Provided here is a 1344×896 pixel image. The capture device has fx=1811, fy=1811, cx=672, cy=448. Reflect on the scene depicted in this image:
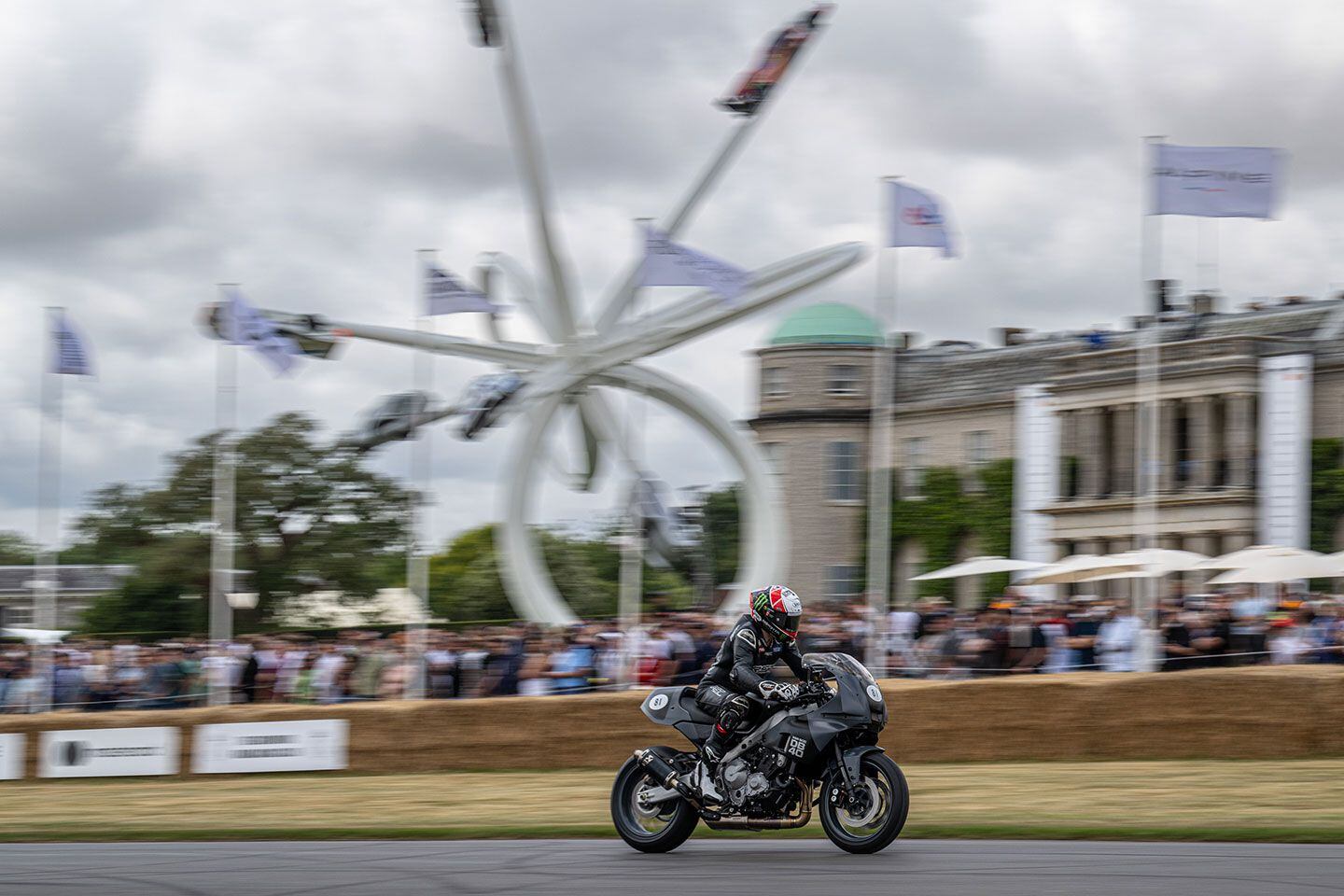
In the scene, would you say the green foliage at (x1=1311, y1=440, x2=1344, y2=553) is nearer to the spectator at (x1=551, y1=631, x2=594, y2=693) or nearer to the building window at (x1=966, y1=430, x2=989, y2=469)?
the building window at (x1=966, y1=430, x2=989, y2=469)

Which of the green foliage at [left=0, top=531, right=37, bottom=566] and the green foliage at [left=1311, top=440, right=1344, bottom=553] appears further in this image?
the green foliage at [left=0, top=531, right=37, bottom=566]

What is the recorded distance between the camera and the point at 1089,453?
63.2 metres

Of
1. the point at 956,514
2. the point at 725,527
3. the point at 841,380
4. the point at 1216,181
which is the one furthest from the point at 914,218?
the point at 725,527

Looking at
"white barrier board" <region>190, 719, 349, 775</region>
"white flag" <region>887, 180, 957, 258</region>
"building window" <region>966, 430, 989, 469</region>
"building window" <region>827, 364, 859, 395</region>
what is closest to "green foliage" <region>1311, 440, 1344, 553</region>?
"building window" <region>966, 430, 989, 469</region>

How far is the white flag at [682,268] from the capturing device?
30.0m

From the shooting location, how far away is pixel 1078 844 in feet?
42.4

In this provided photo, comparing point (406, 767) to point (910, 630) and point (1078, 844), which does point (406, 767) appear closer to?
point (910, 630)

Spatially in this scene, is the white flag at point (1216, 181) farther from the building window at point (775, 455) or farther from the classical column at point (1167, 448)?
the building window at point (775, 455)

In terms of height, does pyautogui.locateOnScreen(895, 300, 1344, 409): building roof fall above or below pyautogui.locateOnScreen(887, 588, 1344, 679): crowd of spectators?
above

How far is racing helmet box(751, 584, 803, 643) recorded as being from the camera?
12531mm

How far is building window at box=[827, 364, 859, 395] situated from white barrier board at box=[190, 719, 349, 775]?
47127mm

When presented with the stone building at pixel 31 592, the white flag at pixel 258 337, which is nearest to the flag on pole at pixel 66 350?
the white flag at pixel 258 337

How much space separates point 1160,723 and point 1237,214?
9.06 m

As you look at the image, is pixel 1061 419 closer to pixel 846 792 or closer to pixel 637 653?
pixel 637 653
